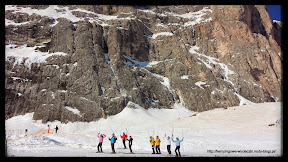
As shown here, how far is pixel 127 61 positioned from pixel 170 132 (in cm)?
3654

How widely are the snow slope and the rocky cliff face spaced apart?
2.92 meters

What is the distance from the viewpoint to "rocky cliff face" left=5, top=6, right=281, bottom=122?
54.1 meters

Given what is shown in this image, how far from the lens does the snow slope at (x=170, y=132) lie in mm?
19016

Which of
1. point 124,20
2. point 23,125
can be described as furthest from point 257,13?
point 23,125

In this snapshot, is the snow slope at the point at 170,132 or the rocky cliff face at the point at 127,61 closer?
the snow slope at the point at 170,132

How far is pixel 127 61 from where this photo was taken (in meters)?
66.5

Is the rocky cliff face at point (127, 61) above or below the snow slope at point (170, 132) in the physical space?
above

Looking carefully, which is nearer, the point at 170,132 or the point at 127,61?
the point at 170,132

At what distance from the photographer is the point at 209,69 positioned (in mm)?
68375

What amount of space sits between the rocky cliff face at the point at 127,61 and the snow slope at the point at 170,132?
2916 millimetres

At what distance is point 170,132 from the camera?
33.3 meters

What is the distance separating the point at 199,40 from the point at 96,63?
3802 centimetres

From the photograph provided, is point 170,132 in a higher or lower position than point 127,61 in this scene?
lower
